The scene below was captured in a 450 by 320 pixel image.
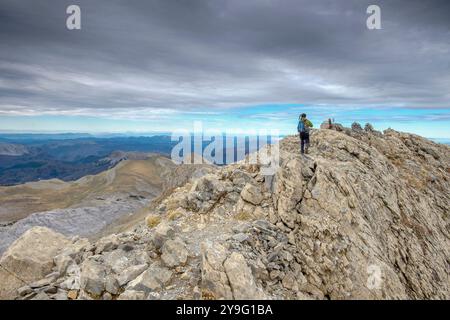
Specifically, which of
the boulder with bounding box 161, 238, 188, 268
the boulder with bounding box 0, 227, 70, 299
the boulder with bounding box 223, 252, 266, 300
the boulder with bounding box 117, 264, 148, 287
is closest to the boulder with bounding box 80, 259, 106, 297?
the boulder with bounding box 117, 264, 148, 287

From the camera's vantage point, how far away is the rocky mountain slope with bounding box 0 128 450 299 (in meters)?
18.6

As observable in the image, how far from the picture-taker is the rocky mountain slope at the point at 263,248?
61.0 ft

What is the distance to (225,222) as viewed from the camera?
2455cm

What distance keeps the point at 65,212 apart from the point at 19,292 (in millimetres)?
181838

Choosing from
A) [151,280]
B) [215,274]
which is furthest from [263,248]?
[151,280]

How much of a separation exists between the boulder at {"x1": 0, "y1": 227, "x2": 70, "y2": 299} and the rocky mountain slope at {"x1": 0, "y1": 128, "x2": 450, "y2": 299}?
7 centimetres

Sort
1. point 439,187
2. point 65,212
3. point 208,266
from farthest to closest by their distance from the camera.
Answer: point 65,212, point 439,187, point 208,266

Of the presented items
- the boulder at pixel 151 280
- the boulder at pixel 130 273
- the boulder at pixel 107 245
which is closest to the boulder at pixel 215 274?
the boulder at pixel 151 280

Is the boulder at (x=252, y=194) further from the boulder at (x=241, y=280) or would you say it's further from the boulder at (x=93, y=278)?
the boulder at (x=93, y=278)

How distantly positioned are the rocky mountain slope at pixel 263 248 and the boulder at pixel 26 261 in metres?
0.07

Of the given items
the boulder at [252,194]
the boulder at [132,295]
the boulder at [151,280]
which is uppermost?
the boulder at [252,194]
